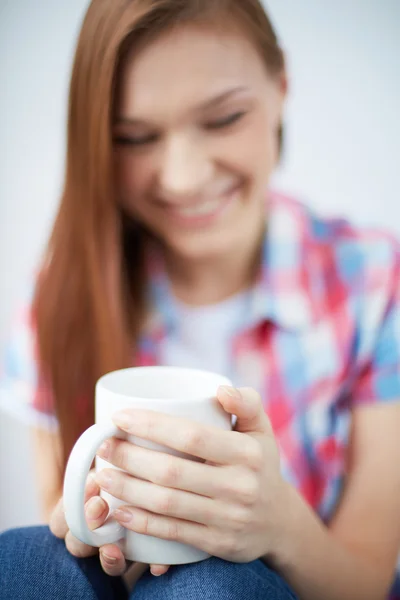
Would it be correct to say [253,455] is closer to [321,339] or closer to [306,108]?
[321,339]

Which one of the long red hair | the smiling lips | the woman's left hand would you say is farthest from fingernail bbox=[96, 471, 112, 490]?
the smiling lips

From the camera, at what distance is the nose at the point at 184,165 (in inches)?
28.8

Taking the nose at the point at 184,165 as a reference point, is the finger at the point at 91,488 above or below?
below

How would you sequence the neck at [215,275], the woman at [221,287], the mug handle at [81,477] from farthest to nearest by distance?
the neck at [215,275], the woman at [221,287], the mug handle at [81,477]

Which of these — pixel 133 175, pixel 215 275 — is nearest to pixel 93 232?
pixel 133 175

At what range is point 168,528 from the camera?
469 millimetres

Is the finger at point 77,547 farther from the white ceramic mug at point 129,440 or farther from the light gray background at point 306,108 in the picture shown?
the light gray background at point 306,108

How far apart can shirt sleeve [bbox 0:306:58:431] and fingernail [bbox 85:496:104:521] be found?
0.40 metres

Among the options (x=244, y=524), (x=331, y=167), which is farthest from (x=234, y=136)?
(x=244, y=524)

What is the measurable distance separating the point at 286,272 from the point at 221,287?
121mm

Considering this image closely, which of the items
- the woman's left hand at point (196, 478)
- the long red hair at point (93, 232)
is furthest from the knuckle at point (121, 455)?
the long red hair at point (93, 232)

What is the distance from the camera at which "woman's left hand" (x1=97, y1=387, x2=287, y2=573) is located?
449 mm

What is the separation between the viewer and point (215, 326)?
886 millimetres

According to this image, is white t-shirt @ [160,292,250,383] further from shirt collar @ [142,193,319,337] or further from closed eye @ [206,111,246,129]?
closed eye @ [206,111,246,129]
